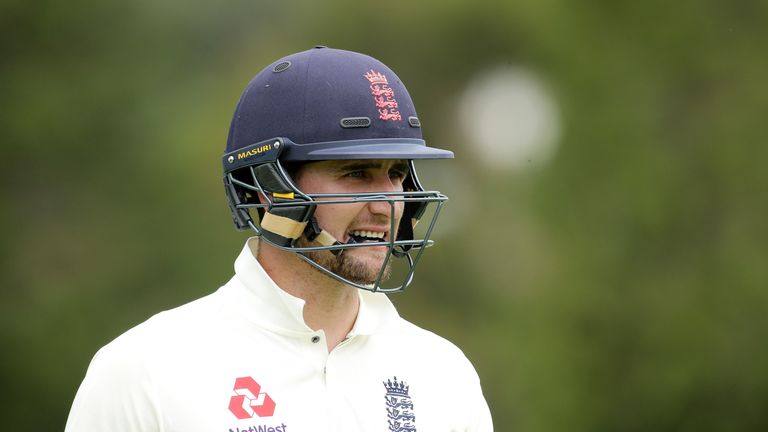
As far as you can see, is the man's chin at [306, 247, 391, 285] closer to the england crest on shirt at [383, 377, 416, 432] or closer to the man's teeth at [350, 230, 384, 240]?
the man's teeth at [350, 230, 384, 240]

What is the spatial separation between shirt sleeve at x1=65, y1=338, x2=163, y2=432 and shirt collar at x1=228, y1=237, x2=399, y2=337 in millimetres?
272

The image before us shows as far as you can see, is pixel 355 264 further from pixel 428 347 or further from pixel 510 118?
pixel 510 118

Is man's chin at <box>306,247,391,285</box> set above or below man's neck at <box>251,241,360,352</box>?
above

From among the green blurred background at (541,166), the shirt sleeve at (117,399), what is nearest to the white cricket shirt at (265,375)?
the shirt sleeve at (117,399)

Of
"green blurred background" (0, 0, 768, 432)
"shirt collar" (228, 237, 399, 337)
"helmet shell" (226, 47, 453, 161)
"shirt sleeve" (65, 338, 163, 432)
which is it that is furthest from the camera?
"green blurred background" (0, 0, 768, 432)

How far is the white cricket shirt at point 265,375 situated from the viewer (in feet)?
6.75

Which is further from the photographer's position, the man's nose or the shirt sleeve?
the man's nose

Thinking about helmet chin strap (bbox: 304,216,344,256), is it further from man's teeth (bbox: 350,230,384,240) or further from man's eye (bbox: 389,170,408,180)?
man's eye (bbox: 389,170,408,180)

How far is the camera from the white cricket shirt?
6.75ft

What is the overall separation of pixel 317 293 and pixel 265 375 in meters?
0.24

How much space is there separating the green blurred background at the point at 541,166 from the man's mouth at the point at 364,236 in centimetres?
395

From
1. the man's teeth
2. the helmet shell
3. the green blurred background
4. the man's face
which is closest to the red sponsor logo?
the helmet shell

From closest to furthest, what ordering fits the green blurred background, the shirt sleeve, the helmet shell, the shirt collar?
the shirt sleeve → the shirt collar → the helmet shell → the green blurred background

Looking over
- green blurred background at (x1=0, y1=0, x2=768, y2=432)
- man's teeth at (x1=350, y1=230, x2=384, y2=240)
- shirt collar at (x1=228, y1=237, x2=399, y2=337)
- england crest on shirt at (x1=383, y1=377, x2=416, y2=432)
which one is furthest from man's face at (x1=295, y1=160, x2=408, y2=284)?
green blurred background at (x1=0, y1=0, x2=768, y2=432)
